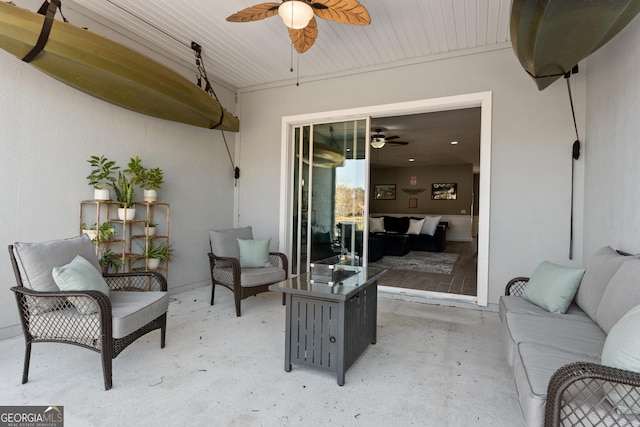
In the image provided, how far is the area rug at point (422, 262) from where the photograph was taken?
19.5 feet

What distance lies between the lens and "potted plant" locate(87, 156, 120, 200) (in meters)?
3.20

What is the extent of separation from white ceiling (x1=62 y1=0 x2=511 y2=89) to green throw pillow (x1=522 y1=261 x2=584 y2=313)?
7.68 ft

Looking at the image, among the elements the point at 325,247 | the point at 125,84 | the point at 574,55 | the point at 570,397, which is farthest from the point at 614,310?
the point at 125,84

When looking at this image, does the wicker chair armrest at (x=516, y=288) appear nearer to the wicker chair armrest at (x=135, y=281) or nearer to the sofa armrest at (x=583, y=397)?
the sofa armrest at (x=583, y=397)

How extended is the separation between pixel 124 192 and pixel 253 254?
1512 mm

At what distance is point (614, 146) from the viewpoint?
8.13ft

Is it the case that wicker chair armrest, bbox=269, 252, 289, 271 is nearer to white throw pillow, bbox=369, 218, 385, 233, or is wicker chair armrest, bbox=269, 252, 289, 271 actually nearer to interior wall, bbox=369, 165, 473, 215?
white throw pillow, bbox=369, 218, 385, 233

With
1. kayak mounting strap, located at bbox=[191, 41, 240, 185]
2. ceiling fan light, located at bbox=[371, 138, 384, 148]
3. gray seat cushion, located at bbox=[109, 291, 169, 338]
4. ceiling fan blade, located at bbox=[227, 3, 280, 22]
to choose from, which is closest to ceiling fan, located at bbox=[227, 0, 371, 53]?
ceiling fan blade, located at bbox=[227, 3, 280, 22]

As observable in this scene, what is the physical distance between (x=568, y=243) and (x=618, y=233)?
1.00m

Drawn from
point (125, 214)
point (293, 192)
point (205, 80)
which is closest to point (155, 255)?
point (125, 214)

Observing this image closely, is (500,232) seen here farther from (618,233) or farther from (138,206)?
(138,206)

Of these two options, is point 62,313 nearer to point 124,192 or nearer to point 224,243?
point 124,192

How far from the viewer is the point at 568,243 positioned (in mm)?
3311

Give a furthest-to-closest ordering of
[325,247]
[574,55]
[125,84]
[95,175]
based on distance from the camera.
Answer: [325,247] < [95,175] < [125,84] < [574,55]
